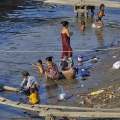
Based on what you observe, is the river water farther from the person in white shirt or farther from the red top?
the red top

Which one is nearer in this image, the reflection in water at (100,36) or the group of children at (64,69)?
the group of children at (64,69)

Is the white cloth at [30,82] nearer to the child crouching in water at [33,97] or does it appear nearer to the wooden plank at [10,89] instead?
the child crouching in water at [33,97]

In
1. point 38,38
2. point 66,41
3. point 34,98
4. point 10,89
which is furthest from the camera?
point 38,38

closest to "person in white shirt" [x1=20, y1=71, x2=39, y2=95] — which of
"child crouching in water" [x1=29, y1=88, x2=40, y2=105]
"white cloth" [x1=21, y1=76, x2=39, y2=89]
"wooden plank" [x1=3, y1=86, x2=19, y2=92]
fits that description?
"white cloth" [x1=21, y1=76, x2=39, y2=89]

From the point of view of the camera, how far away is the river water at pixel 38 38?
15242 millimetres

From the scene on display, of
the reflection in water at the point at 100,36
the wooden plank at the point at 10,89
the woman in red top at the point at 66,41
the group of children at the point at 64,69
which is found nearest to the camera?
the group of children at the point at 64,69

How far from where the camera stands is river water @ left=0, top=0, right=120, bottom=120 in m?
15.2

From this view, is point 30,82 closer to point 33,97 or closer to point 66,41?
point 33,97

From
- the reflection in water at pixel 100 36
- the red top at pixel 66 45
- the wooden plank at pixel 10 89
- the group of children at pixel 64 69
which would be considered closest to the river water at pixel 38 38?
the reflection in water at pixel 100 36

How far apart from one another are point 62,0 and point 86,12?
2.40 m

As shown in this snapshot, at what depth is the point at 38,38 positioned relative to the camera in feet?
75.2

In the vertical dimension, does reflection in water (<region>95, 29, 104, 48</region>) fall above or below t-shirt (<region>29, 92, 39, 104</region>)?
below

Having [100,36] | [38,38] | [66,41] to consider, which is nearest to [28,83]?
[66,41]

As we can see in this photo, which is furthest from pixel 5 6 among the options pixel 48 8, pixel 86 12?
pixel 86 12
